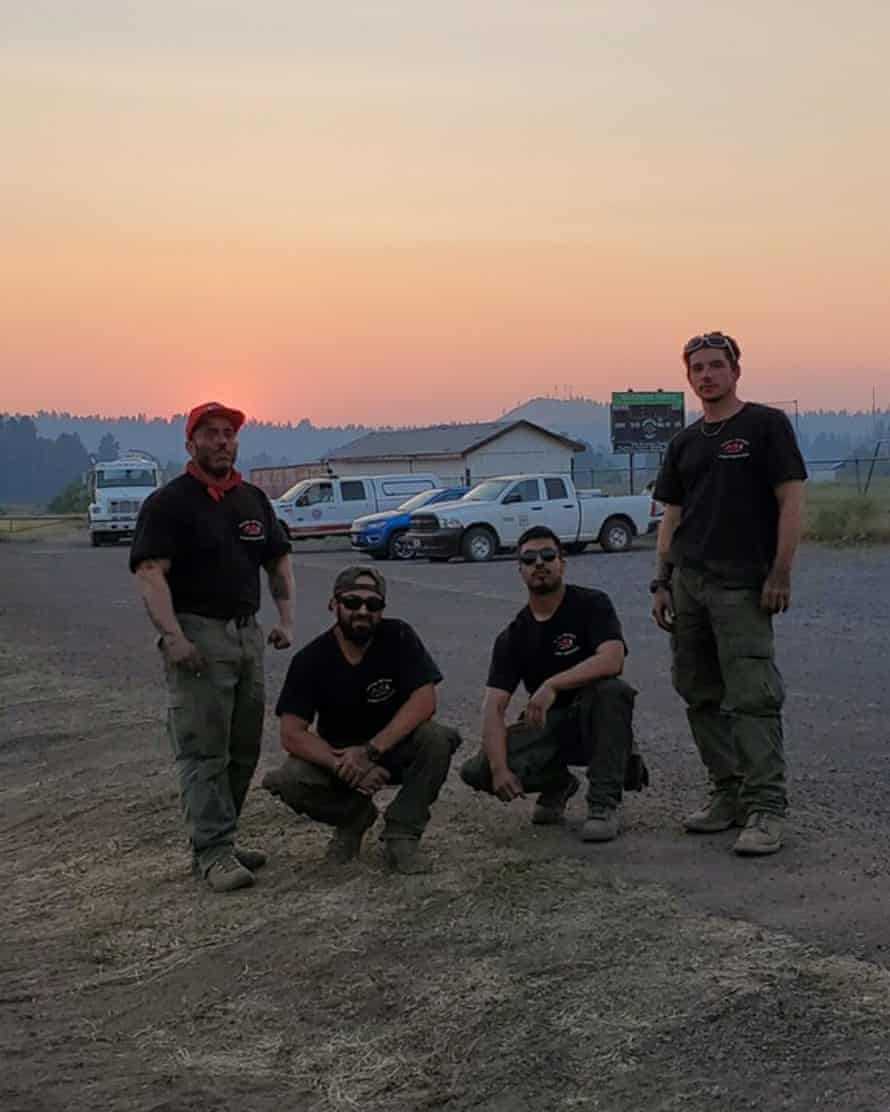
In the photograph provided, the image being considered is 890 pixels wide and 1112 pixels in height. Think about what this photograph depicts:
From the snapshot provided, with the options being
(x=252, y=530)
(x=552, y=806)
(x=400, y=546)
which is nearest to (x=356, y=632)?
(x=252, y=530)

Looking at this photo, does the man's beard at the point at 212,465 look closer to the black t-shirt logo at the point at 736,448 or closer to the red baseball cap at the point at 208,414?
the red baseball cap at the point at 208,414

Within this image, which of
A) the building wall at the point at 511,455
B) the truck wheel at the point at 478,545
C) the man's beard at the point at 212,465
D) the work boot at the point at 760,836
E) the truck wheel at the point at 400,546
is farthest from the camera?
the building wall at the point at 511,455

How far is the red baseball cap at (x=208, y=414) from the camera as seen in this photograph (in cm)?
613

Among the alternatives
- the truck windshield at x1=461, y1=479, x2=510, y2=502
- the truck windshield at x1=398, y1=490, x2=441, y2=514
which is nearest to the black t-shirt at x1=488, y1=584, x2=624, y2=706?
the truck windshield at x1=461, y1=479, x2=510, y2=502

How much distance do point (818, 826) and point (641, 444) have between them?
3985cm

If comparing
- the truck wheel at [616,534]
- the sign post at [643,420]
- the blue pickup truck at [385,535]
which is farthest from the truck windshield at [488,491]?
the sign post at [643,420]

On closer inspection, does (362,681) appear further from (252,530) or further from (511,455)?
(511,455)

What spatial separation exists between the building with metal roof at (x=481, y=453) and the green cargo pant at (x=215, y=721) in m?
50.8

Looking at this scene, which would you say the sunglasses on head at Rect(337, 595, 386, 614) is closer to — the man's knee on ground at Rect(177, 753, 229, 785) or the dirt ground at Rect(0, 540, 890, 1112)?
the man's knee on ground at Rect(177, 753, 229, 785)

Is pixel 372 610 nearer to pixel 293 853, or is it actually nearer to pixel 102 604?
pixel 293 853

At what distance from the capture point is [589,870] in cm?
597

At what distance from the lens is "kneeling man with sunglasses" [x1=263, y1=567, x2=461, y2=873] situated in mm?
6098

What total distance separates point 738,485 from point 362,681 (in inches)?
68.0

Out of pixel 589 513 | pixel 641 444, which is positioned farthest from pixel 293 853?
pixel 641 444
